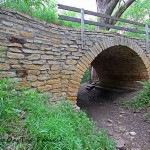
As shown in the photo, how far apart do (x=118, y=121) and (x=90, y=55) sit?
196 centimetres

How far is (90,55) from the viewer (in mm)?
6043

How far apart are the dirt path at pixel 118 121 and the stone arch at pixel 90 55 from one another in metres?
1.05

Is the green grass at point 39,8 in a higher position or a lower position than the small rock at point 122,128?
higher

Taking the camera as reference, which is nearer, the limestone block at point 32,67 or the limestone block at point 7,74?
the limestone block at point 7,74

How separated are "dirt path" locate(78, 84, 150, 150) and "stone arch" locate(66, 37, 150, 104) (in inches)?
41.5

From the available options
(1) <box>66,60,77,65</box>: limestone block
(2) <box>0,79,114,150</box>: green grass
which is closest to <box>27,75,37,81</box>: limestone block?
(1) <box>66,60,77,65</box>: limestone block

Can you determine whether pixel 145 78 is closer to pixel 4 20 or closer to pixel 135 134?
pixel 135 134

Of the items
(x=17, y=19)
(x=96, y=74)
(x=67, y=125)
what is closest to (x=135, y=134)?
(x=67, y=125)

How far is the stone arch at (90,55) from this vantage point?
5.65 metres

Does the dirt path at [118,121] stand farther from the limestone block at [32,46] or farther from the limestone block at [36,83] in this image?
the limestone block at [32,46]

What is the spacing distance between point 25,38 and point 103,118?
10.5ft

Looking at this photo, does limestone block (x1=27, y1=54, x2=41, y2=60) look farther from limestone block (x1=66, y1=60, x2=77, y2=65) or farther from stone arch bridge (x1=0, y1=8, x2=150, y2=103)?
limestone block (x1=66, y1=60, x2=77, y2=65)

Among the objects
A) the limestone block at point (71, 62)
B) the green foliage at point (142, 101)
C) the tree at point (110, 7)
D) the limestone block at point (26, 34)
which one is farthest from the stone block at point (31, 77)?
the tree at point (110, 7)

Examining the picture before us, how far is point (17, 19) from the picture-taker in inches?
178
